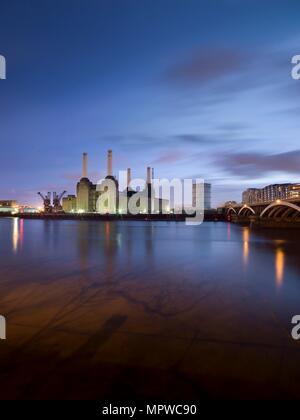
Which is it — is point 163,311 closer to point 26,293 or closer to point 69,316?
point 69,316

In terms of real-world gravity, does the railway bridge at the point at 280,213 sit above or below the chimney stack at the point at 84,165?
below

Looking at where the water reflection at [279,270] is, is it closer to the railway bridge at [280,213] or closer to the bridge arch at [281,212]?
the railway bridge at [280,213]

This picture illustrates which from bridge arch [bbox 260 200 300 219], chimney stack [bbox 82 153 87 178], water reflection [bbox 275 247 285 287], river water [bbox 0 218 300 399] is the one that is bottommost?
water reflection [bbox 275 247 285 287]

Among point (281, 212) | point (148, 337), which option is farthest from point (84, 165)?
point (148, 337)

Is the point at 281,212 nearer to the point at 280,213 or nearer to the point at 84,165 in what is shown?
the point at 280,213

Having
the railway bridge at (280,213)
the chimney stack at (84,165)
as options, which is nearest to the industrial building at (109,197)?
the chimney stack at (84,165)

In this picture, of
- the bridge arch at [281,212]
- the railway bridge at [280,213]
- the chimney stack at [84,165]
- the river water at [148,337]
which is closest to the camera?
the river water at [148,337]

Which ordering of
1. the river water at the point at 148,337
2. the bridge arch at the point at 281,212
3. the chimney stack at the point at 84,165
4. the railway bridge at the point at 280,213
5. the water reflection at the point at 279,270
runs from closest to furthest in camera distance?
the river water at the point at 148,337, the water reflection at the point at 279,270, the railway bridge at the point at 280,213, the bridge arch at the point at 281,212, the chimney stack at the point at 84,165

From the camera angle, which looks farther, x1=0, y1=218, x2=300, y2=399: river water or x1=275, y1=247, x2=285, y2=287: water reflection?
x1=275, y1=247, x2=285, y2=287: water reflection

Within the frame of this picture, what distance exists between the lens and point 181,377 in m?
3.85

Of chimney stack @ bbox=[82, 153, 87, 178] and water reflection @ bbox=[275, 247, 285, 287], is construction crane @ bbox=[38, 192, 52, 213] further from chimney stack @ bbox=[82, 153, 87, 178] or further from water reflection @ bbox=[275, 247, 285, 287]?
water reflection @ bbox=[275, 247, 285, 287]

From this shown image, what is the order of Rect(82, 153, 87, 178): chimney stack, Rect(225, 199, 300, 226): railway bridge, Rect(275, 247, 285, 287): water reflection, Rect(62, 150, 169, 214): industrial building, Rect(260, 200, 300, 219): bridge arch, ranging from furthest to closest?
Rect(82, 153, 87, 178): chimney stack < Rect(62, 150, 169, 214): industrial building < Rect(260, 200, 300, 219): bridge arch < Rect(225, 199, 300, 226): railway bridge < Rect(275, 247, 285, 287): water reflection

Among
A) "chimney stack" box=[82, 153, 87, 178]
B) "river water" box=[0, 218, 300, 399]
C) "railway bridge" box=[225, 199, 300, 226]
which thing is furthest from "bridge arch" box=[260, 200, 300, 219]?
"chimney stack" box=[82, 153, 87, 178]

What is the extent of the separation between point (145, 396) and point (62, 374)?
1109mm
